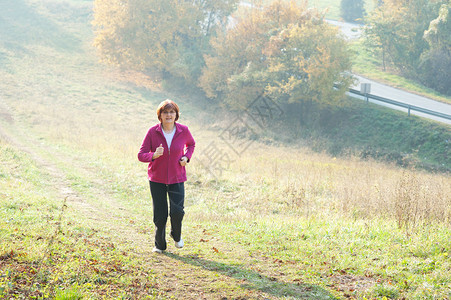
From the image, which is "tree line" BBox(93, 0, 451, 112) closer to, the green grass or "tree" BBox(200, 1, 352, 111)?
"tree" BBox(200, 1, 352, 111)

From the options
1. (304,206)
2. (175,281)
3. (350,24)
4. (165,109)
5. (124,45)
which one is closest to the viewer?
(175,281)

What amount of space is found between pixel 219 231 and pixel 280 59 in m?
21.8

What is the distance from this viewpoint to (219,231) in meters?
7.75

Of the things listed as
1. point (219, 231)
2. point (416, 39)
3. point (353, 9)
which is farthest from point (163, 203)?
point (353, 9)

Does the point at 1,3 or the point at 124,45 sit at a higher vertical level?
the point at 1,3

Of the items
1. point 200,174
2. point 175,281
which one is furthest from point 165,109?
point 200,174

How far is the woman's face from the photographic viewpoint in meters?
5.67

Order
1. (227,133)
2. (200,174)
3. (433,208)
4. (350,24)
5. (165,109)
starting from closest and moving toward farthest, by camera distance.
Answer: (165,109), (433,208), (200,174), (227,133), (350,24)

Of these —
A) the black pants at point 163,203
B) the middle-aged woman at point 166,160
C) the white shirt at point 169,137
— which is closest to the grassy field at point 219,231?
the black pants at point 163,203

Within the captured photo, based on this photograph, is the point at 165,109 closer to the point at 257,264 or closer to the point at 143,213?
the point at 257,264

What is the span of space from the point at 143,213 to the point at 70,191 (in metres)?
2.56

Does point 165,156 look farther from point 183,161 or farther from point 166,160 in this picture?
point 183,161

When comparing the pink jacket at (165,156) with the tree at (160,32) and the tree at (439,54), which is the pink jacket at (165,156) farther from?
the tree at (439,54)

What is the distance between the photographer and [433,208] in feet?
24.9
